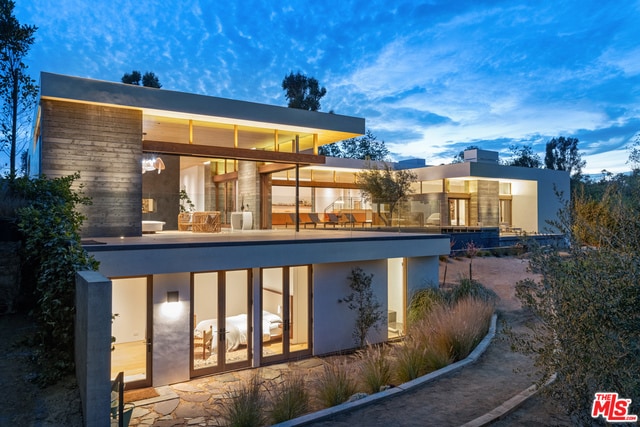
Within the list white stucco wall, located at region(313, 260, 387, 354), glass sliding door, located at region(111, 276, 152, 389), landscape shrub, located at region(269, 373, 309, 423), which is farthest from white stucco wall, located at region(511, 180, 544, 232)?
landscape shrub, located at region(269, 373, 309, 423)

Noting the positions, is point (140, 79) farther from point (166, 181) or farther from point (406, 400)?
point (406, 400)

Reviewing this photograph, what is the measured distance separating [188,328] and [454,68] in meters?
29.8

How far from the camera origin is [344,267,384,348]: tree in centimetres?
1096

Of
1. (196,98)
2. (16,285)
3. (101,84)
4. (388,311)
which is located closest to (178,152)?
(196,98)

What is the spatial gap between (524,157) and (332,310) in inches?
1893

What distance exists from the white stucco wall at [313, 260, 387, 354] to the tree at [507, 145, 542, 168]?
46.1 m

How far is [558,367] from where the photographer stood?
3.89 meters

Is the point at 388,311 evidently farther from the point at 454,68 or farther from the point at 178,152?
the point at 454,68

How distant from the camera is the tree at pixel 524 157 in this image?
167 ft

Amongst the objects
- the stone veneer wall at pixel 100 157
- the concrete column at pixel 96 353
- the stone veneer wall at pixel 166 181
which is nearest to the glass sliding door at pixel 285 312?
the stone veneer wall at pixel 100 157

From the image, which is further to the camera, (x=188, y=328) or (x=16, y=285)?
(x=188, y=328)

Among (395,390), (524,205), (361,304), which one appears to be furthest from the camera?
(524,205)

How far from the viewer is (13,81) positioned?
1574cm

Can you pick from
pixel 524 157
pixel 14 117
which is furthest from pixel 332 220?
pixel 524 157
